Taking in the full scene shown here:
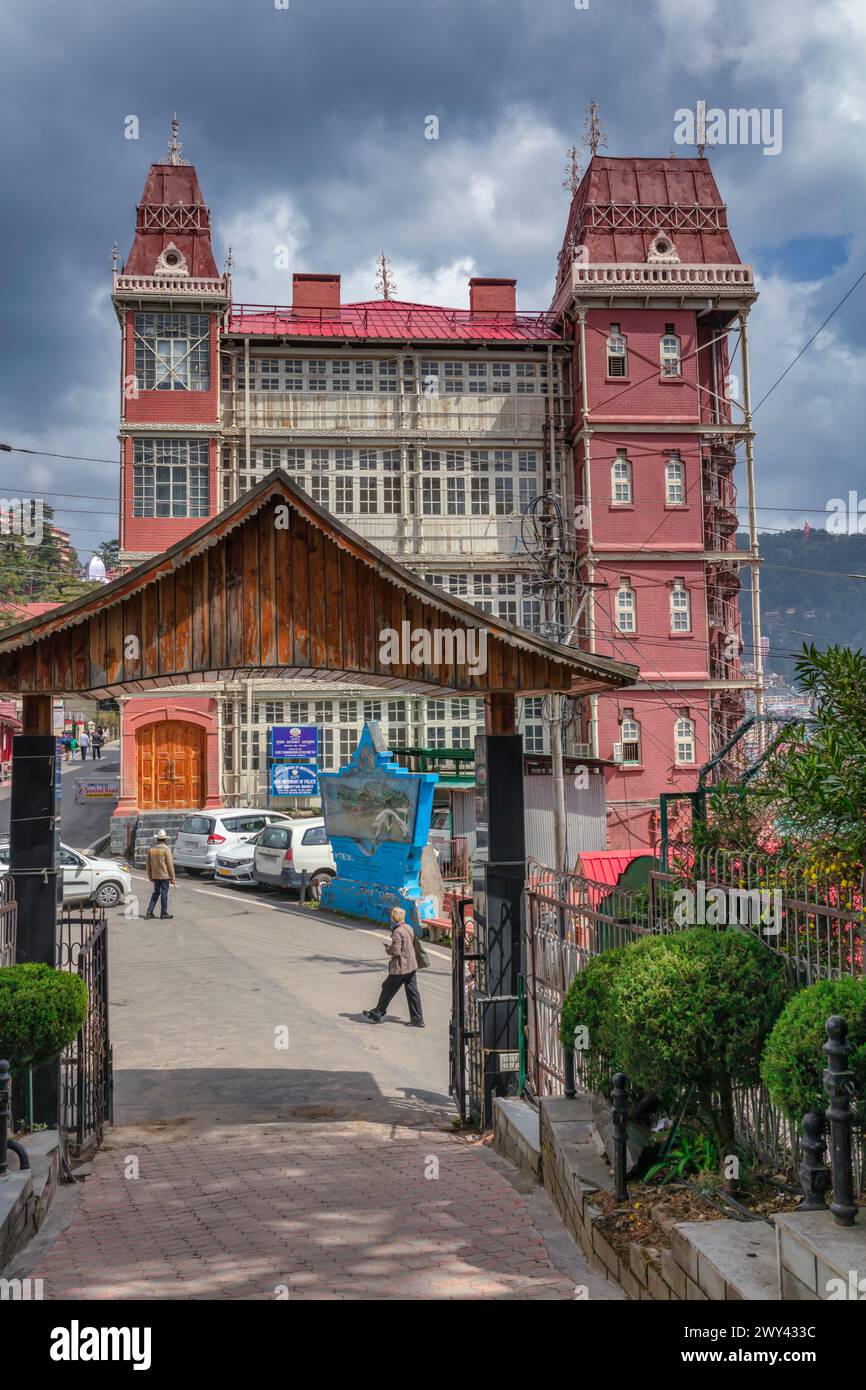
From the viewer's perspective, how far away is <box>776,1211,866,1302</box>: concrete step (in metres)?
3.96

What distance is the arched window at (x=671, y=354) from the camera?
37.1 m

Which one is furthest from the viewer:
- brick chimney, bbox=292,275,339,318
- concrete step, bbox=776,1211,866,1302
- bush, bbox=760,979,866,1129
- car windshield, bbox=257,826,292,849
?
brick chimney, bbox=292,275,339,318

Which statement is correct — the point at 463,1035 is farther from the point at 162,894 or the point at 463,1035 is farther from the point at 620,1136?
the point at 162,894

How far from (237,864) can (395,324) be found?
2196 centimetres

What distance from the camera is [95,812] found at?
44.3 metres

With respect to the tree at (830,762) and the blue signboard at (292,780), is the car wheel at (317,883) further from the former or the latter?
the tree at (830,762)

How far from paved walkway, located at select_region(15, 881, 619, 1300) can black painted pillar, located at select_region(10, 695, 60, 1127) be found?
77.3 inches

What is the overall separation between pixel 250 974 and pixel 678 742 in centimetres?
2215

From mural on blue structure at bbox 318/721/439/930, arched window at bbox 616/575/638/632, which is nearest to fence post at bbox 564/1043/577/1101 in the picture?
mural on blue structure at bbox 318/721/439/930

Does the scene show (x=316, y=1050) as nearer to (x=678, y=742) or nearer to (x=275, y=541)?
(x=275, y=541)

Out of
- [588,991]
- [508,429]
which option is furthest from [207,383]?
[588,991]

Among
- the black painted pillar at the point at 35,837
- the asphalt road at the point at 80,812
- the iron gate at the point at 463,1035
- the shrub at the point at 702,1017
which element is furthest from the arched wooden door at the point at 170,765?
the shrub at the point at 702,1017

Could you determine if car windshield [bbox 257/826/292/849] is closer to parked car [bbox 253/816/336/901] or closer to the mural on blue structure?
parked car [bbox 253/816/336/901]

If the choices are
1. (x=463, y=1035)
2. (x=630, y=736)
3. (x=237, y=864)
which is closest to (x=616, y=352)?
(x=630, y=736)
